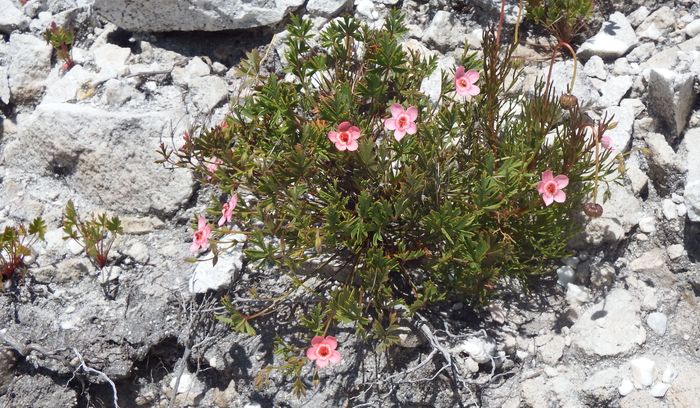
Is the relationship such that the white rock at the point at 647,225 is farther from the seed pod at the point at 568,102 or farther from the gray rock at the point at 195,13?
the gray rock at the point at 195,13

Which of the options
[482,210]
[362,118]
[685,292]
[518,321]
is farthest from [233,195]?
[685,292]

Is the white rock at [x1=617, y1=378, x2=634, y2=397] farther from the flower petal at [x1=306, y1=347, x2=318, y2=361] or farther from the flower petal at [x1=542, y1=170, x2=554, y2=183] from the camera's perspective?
the flower petal at [x1=306, y1=347, x2=318, y2=361]

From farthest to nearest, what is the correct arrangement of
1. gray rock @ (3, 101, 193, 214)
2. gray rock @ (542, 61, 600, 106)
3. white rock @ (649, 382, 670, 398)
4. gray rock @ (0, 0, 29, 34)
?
gray rock @ (0, 0, 29, 34)
gray rock @ (3, 101, 193, 214)
gray rock @ (542, 61, 600, 106)
white rock @ (649, 382, 670, 398)

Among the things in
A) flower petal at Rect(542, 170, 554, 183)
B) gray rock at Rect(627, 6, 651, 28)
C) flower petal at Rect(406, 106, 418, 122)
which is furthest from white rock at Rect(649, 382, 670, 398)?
gray rock at Rect(627, 6, 651, 28)

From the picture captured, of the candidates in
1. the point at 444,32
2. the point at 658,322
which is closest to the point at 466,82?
the point at 444,32

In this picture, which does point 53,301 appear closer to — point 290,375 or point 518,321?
point 290,375

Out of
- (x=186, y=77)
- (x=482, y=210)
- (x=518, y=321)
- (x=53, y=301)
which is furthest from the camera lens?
(x=186, y=77)

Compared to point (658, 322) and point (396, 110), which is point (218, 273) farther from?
point (658, 322)
